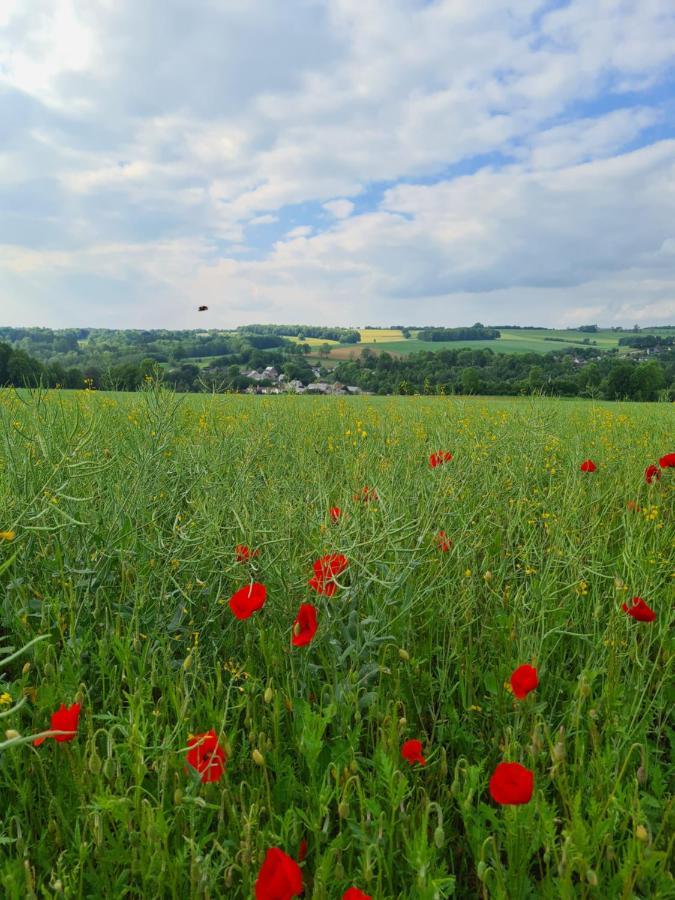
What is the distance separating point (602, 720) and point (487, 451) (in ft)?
9.20

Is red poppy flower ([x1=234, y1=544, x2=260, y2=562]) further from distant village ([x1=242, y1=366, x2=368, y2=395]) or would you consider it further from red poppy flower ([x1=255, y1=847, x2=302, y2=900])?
distant village ([x1=242, y1=366, x2=368, y2=395])

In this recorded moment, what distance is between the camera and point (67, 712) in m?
1.24

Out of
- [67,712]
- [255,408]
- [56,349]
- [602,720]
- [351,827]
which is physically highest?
[56,349]

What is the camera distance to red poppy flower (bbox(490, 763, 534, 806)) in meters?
1.07

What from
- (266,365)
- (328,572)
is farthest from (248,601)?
(266,365)

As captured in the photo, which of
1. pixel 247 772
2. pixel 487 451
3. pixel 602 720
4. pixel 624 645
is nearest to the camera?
pixel 247 772

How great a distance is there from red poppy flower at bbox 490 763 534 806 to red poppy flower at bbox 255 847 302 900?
0.41 meters

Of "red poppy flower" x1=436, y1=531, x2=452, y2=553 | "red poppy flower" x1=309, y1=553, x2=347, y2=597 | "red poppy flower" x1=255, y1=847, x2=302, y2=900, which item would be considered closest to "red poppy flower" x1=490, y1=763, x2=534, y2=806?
"red poppy flower" x1=255, y1=847, x2=302, y2=900

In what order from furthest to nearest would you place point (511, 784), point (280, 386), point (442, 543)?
point (280, 386)
point (442, 543)
point (511, 784)

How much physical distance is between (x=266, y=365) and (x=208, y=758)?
12.7m

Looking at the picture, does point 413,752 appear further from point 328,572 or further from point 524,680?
point 328,572

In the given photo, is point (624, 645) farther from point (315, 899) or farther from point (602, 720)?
point (315, 899)

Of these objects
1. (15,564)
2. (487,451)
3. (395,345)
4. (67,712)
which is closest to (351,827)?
(67,712)

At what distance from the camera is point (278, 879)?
899mm
